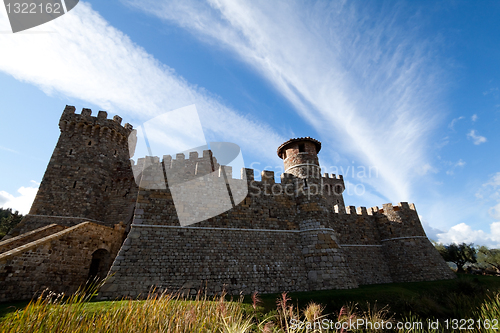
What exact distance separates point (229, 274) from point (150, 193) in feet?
17.7

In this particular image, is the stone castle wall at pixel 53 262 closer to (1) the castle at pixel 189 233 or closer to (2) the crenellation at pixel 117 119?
(1) the castle at pixel 189 233

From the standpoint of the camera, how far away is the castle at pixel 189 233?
9.62 m

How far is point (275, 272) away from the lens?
36.7 feet

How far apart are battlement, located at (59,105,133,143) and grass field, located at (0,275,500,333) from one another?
558 inches

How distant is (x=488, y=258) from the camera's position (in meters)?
28.8

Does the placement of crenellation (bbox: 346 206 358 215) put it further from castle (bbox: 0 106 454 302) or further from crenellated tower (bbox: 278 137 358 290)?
crenellated tower (bbox: 278 137 358 290)

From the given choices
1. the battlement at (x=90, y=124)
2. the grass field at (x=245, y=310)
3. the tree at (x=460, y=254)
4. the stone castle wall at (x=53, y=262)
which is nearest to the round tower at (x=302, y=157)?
the grass field at (x=245, y=310)

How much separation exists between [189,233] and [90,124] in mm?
15463

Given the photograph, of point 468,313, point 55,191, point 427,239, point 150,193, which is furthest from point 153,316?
point 427,239

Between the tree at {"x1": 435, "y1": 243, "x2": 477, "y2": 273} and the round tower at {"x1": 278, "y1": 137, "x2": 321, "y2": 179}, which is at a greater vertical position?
the round tower at {"x1": 278, "y1": 137, "x2": 321, "y2": 179}

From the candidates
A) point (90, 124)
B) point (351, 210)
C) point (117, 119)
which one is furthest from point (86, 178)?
point (351, 210)

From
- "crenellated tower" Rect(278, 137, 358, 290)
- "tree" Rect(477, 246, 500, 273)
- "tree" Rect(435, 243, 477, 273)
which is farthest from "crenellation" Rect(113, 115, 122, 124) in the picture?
"tree" Rect(477, 246, 500, 273)

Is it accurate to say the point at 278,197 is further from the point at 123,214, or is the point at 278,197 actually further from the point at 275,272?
the point at 123,214

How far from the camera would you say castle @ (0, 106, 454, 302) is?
9625mm
